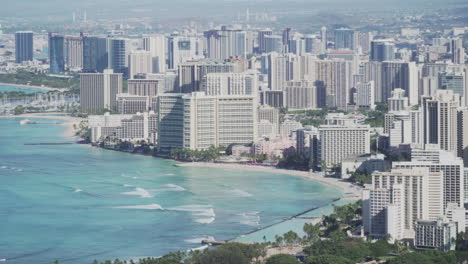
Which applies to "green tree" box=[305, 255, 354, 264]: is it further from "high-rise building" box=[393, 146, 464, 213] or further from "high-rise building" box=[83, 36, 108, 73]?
"high-rise building" box=[83, 36, 108, 73]

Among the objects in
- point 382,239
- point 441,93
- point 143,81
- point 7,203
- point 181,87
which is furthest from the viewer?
point 143,81

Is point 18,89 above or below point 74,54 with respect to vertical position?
below

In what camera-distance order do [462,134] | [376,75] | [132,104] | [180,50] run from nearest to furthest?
[462,134] → [132,104] → [376,75] → [180,50]

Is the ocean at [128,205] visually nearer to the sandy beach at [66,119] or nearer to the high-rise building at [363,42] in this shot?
the sandy beach at [66,119]

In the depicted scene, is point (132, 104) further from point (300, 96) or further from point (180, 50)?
point (180, 50)

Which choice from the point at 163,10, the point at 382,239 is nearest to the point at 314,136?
the point at 382,239

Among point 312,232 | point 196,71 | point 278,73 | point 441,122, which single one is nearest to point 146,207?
point 312,232

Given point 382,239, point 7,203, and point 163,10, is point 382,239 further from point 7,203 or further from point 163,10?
point 163,10
